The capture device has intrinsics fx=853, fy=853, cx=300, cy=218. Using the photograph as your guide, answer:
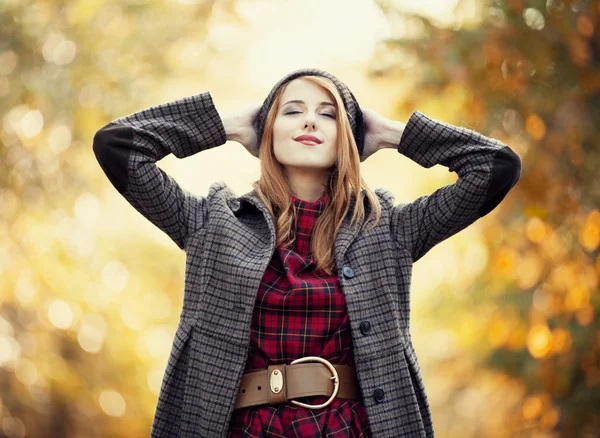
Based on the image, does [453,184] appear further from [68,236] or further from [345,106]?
[68,236]

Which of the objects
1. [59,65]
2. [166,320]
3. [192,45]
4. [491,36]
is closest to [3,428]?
[166,320]

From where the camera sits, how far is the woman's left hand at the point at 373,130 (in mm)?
2494

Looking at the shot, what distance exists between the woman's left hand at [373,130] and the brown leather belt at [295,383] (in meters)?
0.69

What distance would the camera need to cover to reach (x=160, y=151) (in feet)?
7.66

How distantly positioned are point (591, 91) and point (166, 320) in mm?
3267

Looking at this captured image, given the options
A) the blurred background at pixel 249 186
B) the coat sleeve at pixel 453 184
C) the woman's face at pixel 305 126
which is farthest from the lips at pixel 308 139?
the blurred background at pixel 249 186

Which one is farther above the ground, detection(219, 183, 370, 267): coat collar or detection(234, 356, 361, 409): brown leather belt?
detection(219, 183, 370, 267): coat collar

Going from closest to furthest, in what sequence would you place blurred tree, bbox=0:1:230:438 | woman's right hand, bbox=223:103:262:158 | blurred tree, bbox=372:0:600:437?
1. woman's right hand, bbox=223:103:262:158
2. blurred tree, bbox=372:0:600:437
3. blurred tree, bbox=0:1:230:438

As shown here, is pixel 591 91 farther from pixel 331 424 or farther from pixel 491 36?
pixel 331 424

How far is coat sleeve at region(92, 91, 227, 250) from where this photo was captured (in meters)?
2.25

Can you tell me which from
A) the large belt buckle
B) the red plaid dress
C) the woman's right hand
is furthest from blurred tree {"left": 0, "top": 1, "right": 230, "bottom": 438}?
the large belt buckle

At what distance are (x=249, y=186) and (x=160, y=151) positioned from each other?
347cm

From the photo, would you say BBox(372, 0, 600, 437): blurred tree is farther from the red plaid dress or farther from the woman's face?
the red plaid dress

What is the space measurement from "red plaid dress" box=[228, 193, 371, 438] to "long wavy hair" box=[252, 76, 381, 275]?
0.39ft
